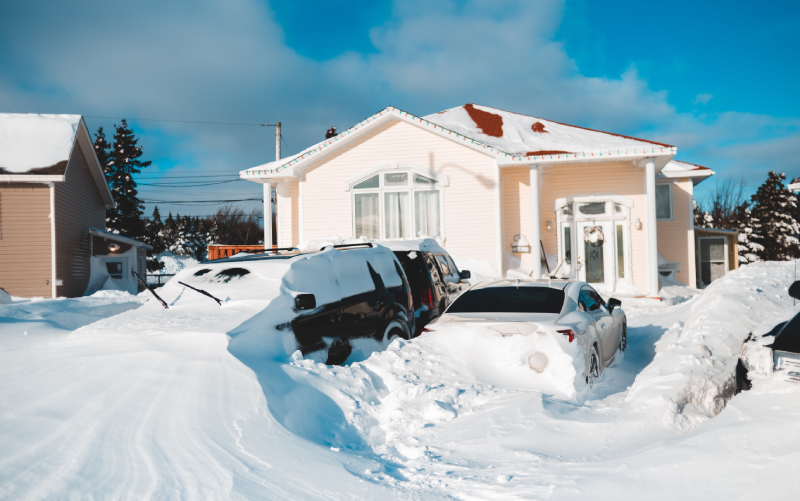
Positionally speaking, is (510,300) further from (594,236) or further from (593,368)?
(594,236)

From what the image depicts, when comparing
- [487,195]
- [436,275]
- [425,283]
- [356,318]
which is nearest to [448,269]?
[436,275]

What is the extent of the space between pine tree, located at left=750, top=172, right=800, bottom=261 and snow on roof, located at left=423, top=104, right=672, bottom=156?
74.5 feet

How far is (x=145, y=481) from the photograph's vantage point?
9.50 ft

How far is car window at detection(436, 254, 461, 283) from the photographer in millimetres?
10555

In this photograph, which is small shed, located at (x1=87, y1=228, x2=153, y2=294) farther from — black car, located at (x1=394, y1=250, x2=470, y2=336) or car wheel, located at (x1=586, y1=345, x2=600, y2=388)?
car wheel, located at (x1=586, y1=345, x2=600, y2=388)

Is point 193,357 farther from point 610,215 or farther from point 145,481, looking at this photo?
point 610,215

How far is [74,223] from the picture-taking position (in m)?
20.9

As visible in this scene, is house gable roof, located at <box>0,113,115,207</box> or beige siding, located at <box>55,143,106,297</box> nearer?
house gable roof, located at <box>0,113,115,207</box>

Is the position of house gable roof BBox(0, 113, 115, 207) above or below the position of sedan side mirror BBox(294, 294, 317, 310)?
above

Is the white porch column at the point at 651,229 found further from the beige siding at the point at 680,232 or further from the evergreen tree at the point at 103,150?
the evergreen tree at the point at 103,150

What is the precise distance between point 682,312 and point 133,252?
21356 mm

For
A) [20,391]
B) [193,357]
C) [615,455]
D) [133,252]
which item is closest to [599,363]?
[615,455]

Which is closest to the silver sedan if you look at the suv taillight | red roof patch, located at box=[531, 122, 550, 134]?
the suv taillight

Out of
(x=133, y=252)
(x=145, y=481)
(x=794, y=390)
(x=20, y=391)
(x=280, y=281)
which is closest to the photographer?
(x=145, y=481)
